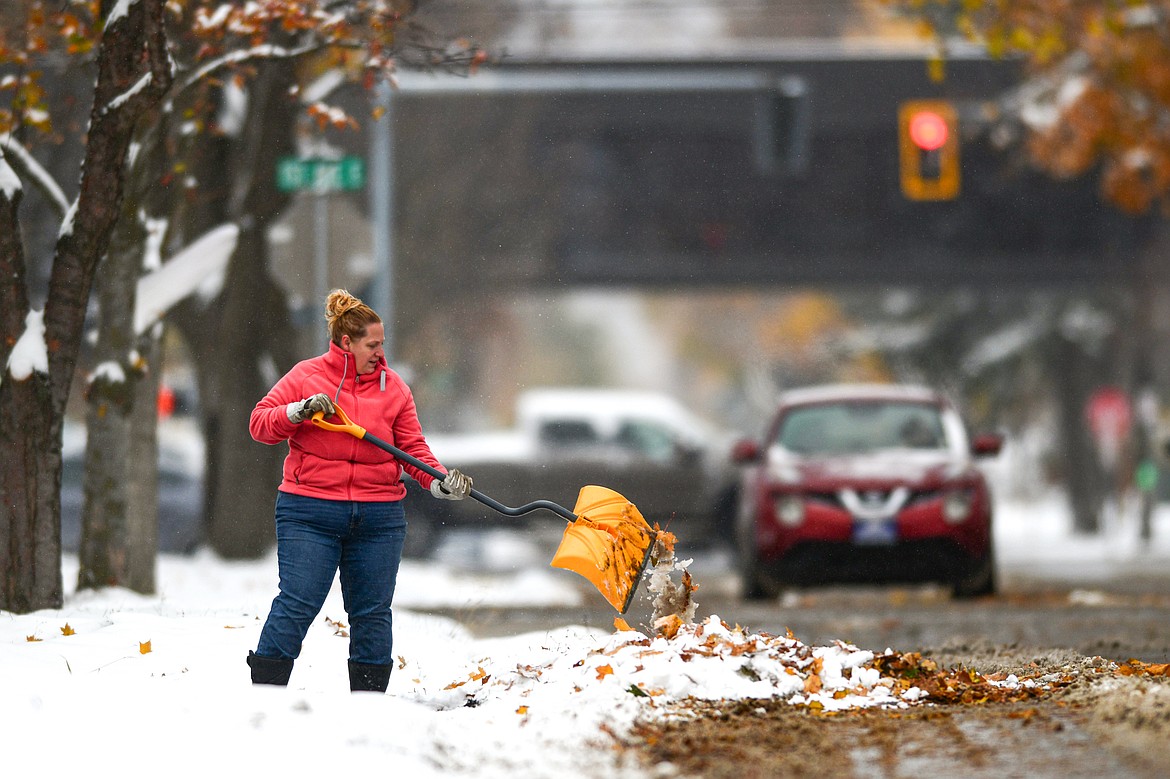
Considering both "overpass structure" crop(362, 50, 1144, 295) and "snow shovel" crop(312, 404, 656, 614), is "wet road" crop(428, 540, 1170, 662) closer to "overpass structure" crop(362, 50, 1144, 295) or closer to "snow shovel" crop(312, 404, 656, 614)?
Answer: "snow shovel" crop(312, 404, 656, 614)

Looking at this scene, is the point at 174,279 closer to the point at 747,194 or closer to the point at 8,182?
the point at 8,182

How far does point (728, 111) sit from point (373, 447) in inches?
711

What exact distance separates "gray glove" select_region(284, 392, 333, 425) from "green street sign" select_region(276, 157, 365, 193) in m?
6.24

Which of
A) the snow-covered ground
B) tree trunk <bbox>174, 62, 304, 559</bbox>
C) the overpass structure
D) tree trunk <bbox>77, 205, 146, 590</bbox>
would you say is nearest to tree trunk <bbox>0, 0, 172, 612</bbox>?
the snow-covered ground

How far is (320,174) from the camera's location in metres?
12.5

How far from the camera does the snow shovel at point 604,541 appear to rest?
700cm

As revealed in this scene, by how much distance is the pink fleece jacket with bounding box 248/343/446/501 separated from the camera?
6.61 meters

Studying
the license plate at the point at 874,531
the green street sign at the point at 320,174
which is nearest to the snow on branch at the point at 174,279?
the green street sign at the point at 320,174

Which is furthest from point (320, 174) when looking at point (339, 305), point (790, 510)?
point (339, 305)

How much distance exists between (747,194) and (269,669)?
18.8 meters

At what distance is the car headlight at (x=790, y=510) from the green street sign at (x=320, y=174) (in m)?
3.69

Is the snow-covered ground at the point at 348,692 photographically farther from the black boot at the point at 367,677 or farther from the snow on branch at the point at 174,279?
the snow on branch at the point at 174,279

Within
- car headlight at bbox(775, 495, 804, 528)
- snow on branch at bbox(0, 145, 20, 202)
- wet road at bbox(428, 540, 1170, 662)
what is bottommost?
wet road at bbox(428, 540, 1170, 662)

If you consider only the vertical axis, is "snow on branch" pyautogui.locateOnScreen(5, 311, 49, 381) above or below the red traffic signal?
below
